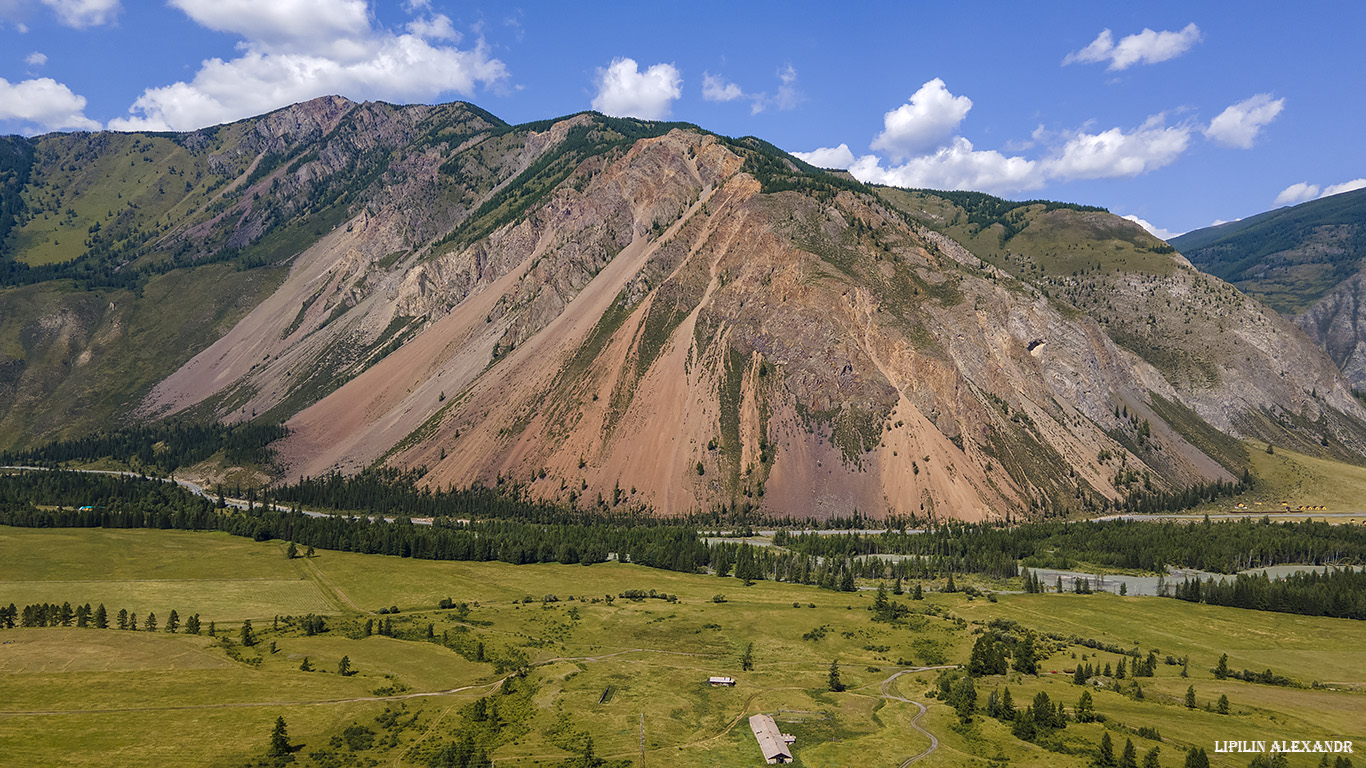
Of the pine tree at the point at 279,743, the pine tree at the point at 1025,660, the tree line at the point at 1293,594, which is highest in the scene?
the tree line at the point at 1293,594

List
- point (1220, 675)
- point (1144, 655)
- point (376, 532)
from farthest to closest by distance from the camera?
point (376, 532)
point (1144, 655)
point (1220, 675)

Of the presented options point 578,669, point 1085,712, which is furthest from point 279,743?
point 1085,712

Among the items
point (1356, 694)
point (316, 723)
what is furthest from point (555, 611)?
point (1356, 694)

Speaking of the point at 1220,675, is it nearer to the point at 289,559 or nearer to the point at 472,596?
the point at 472,596

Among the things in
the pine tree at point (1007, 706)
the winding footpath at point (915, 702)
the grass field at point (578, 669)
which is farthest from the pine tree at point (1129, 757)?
the winding footpath at point (915, 702)

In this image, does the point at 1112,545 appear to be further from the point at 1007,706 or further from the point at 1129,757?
the point at 1129,757

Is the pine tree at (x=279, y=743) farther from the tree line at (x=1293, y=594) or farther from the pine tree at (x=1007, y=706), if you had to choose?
the tree line at (x=1293, y=594)

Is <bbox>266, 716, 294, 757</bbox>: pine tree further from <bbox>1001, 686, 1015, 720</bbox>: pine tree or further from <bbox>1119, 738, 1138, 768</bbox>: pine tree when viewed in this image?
<bbox>1119, 738, 1138, 768</bbox>: pine tree
